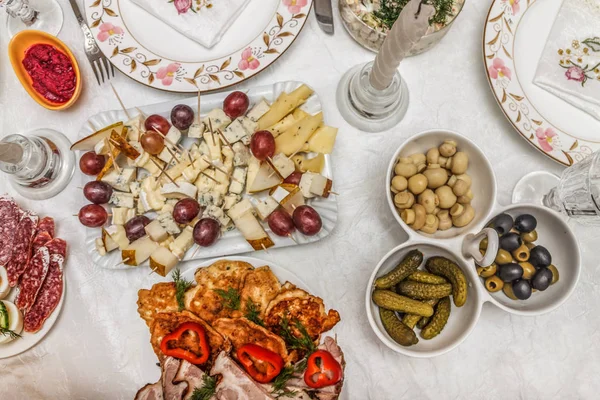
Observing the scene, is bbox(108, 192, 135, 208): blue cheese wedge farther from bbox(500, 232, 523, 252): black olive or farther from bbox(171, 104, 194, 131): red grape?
bbox(500, 232, 523, 252): black olive

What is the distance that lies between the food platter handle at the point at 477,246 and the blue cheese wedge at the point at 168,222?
0.74m

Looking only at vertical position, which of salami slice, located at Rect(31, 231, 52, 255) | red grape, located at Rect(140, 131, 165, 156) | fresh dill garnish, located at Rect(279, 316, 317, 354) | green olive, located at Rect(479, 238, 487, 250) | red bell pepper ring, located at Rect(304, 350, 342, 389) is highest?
red grape, located at Rect(140, 131, 165, 156)

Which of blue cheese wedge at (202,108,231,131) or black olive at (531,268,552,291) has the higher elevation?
blue cheese wedge at (202,108,231,131)

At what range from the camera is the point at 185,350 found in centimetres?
109

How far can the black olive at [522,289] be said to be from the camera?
44.4 inches

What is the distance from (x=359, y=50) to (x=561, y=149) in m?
0.62

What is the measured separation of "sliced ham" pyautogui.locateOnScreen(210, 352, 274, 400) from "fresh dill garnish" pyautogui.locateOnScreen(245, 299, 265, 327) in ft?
0.35

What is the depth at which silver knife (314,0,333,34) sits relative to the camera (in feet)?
4.38

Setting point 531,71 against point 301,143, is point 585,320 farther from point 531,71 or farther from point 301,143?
point 301,143

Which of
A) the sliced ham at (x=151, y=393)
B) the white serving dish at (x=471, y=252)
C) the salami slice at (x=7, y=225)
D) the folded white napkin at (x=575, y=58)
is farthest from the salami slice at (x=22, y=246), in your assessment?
the folded white napkin at (x=575, y=58)

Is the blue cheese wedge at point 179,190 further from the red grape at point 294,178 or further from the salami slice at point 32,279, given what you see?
the salami slice at point 32,279

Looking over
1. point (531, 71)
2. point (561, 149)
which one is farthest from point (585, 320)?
point (531, 71)

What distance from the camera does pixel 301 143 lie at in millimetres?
1238

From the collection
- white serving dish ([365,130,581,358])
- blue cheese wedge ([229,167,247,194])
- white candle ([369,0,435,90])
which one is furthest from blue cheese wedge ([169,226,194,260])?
white candle ([369,0,435,90])
